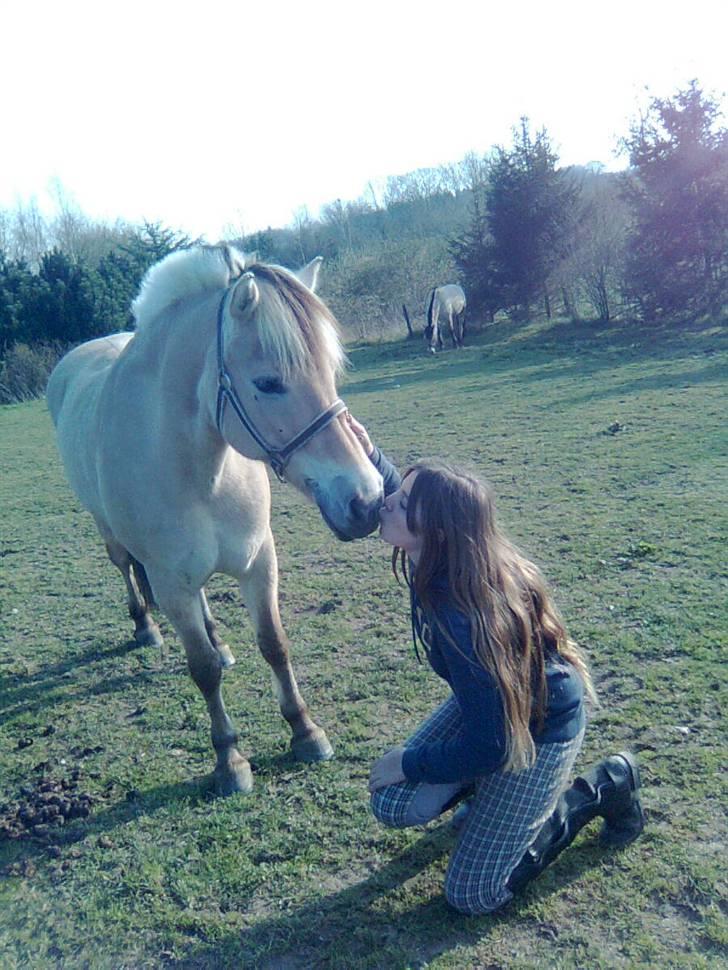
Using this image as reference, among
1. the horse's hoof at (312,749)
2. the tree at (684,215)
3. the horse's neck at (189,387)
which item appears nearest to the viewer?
the horse's neck at (189,387)

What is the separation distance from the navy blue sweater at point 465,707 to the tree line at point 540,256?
11105 mm

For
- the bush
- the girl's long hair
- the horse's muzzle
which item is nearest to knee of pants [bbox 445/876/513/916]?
the girl's long hair

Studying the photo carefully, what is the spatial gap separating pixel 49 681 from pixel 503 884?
10.2 ft

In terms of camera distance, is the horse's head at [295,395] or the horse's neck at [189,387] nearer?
the horse's head at [295,395]

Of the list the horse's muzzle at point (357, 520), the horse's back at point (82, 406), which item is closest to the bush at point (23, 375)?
the horse's back at point (82, 406)

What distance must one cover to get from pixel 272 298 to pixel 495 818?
182 centimetres

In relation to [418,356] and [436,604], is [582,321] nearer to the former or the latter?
[418,356]

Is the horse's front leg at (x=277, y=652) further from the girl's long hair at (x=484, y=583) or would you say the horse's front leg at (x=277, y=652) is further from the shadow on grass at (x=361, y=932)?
the girl's long hair at (x=484, y=583)

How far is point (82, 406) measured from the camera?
189 inches

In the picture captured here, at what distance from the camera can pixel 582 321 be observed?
20.7 meters

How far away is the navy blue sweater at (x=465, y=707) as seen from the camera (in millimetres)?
2160

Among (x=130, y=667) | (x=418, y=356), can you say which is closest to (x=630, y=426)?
(x=130, y=667)

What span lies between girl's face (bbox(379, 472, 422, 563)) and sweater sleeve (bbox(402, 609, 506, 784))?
228 millimetres

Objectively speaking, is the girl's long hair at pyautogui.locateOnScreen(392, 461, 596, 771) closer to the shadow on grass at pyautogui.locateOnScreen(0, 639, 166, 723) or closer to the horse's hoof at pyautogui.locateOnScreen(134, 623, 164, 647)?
the shadow on grass at pyautogui.locateOnScreen(0, 639, 166, 723)
